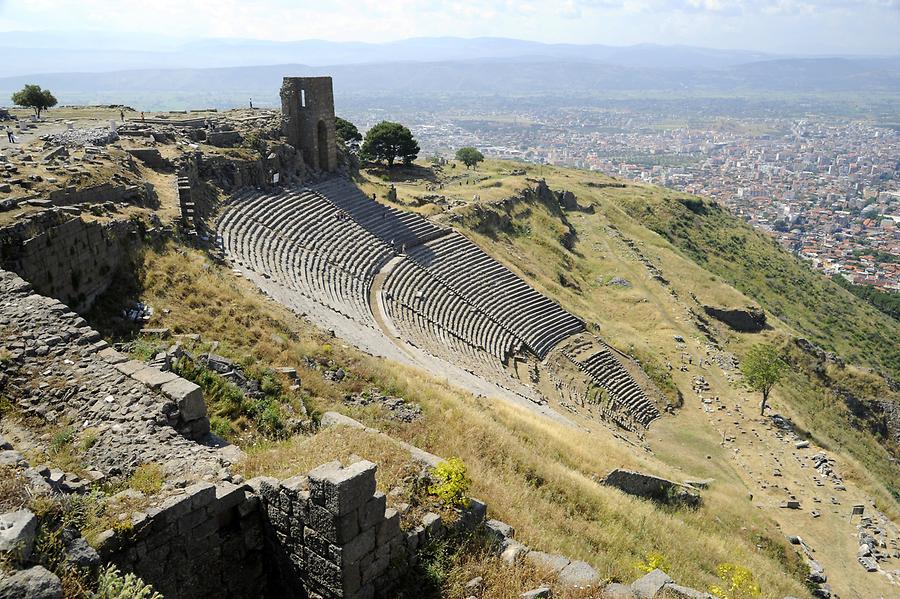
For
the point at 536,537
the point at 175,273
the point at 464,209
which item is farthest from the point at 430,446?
the point at 464,209

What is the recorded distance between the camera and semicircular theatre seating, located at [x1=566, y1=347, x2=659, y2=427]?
27844 mm

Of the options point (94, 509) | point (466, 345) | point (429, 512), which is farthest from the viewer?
point (466, 345)

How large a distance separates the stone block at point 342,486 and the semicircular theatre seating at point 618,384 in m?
22.6

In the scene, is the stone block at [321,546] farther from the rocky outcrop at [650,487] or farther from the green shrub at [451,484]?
the rocky outcrop at [650,487]

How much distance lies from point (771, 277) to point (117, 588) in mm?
63339

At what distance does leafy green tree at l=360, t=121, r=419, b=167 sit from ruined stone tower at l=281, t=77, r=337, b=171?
38.1 feet

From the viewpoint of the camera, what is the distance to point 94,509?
6004 mm

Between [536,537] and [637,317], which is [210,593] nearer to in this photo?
[536,537]

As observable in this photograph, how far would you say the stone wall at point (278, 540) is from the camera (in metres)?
6.17

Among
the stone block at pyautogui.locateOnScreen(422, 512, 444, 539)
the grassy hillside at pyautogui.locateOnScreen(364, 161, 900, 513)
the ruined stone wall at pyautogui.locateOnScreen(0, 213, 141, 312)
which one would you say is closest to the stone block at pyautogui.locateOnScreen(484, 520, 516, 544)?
the stone block at pyautogui.locateOnScreen(422, 512, 444, 539)

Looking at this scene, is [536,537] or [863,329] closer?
[536,537]

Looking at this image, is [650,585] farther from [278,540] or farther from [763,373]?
[763,373]

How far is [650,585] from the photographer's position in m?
7.25

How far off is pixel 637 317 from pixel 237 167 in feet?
79.8
